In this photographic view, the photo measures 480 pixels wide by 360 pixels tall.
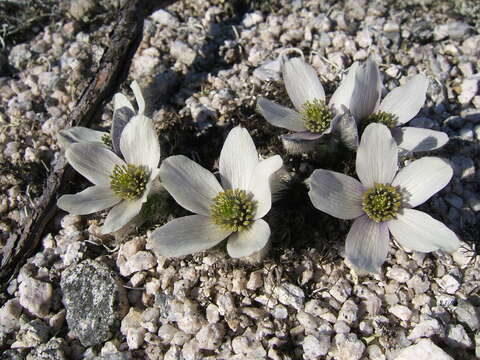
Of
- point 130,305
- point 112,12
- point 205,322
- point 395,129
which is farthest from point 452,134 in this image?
point 112,12

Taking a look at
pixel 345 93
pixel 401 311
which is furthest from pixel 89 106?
pixel 401 311

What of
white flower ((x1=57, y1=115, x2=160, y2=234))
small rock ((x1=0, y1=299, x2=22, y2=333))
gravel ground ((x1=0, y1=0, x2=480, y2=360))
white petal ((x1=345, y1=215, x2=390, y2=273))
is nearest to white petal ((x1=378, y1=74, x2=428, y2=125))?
gravel ground ((x1=0, y1=0, x2=480, y2=360))

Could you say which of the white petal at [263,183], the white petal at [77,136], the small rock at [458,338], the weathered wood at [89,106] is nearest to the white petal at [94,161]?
the white petal at [77,136]

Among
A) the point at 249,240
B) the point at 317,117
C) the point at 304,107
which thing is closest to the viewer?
the point at 249,240

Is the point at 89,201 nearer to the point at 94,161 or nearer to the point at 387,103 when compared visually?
the point at 94,161

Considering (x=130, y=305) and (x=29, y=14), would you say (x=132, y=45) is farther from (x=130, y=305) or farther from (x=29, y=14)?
(x=130, y=305)

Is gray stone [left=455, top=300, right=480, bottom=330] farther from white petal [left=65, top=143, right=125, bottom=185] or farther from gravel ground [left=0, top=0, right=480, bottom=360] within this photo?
white petal [left=65, top=143, right=125, bottom=185]
